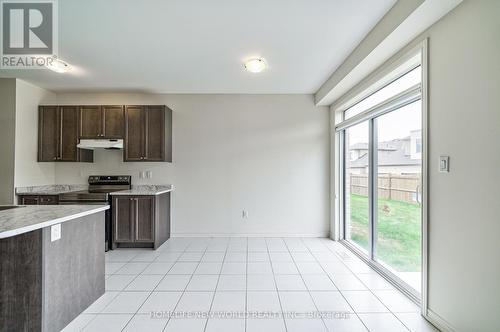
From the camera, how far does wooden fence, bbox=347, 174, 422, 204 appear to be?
238 centimetres

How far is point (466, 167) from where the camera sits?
5.50 feet

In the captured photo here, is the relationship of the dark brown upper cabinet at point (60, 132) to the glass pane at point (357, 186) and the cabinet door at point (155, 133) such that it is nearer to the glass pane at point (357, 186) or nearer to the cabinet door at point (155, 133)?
the cabinet door at point (155, 133)

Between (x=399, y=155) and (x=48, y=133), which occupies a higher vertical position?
(x=48, y=133)

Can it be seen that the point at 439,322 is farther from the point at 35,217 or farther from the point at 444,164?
the point at 35,217

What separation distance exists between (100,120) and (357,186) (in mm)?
4450

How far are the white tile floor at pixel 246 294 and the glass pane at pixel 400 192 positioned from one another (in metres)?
0.33

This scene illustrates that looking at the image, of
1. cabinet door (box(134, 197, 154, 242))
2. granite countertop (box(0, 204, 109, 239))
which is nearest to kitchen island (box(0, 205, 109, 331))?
granite countertop (box(0, 204, 109, 239))

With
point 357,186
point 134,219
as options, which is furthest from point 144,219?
point 357,186

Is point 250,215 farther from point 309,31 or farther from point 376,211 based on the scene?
point 309,31

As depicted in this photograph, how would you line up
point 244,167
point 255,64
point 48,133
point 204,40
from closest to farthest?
point 204,40 < point 255,64 < point 48,133 < point 244,167

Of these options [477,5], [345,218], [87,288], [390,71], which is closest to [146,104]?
[87,288]

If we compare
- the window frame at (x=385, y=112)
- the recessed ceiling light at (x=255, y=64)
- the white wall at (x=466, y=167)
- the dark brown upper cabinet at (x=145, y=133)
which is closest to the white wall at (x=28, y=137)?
the dark brown upper cabinet at (x=145, y=133)

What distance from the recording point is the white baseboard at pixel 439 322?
1.81 metres

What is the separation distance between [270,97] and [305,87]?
688 millimetres
